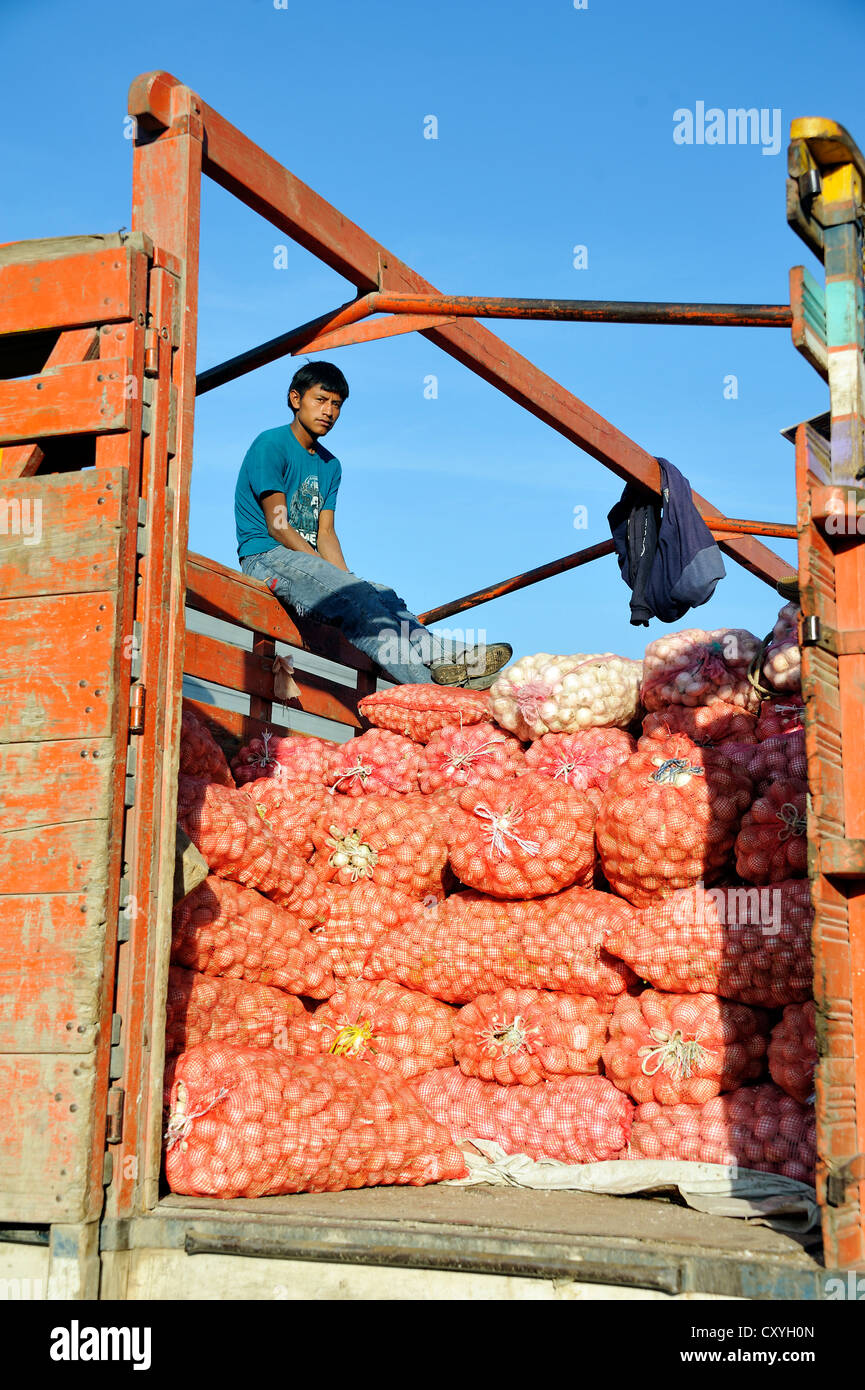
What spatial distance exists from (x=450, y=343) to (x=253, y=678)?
1.94 metres

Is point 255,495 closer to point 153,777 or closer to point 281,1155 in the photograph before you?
point 153,777

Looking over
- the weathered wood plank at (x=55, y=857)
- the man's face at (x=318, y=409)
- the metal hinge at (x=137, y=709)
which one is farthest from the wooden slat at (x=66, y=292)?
the man's face at (x=318, y=409)

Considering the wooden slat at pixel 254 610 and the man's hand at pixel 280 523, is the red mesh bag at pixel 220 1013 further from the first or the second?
the man's hand at pixel 280 523

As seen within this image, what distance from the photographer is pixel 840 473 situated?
3711mm

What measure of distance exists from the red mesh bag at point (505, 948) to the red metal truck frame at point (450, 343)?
1448 millimetres

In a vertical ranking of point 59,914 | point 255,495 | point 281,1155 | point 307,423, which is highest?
point 307,423

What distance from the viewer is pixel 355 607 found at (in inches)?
279

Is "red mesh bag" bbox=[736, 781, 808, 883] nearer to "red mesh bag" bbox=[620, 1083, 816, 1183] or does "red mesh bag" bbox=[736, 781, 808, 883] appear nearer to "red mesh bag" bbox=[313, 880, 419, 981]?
"red mesh bag" bbox=[620, 1083, 816, 1183]

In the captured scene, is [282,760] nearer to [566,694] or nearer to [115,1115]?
[566,694]

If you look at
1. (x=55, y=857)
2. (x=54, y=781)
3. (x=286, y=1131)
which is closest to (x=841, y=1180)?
(x=286, y=1131)

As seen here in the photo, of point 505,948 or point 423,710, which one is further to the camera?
point 423,710

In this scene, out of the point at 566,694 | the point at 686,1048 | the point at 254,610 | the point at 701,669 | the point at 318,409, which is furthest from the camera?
the point at 318,409

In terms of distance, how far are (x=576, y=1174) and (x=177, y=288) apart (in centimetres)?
342

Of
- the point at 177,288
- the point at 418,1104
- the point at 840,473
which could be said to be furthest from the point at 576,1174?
the point at 177,288
